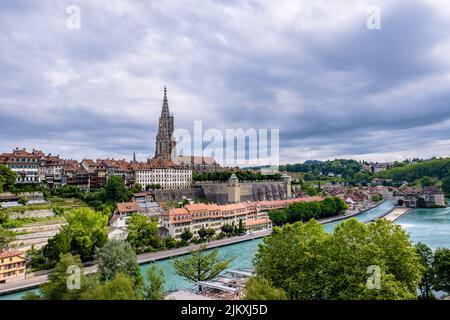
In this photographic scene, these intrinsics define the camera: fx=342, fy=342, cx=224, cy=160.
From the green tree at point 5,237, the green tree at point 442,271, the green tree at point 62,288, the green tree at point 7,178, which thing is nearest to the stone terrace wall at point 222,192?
the green tree at point 7,178

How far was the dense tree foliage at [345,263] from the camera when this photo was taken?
8.03 m

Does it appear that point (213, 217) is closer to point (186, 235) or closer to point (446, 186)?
point (186, 235)

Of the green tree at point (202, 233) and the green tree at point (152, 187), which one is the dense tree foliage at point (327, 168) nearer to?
the green tree at point (152, 187)

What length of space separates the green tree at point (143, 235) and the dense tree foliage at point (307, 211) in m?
13.2

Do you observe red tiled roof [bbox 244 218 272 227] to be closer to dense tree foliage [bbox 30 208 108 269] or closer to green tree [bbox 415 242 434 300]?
dense tree foliage [bbox 30 208 108 269]

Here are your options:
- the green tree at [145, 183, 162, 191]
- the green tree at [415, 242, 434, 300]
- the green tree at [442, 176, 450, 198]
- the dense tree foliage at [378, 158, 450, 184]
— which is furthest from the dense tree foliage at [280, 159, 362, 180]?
the green tree at [415, 242, 434, 300]

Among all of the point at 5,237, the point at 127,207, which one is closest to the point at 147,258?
the point at 5,237

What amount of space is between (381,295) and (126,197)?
25300 mm

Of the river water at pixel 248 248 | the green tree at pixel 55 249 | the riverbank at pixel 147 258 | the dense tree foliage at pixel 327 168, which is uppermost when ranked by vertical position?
the dense tree foliage at pixel 327 168

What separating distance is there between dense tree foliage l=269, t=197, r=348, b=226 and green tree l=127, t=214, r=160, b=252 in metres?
13.2

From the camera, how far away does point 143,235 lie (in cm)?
2080

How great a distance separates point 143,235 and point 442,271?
50.9 feet
